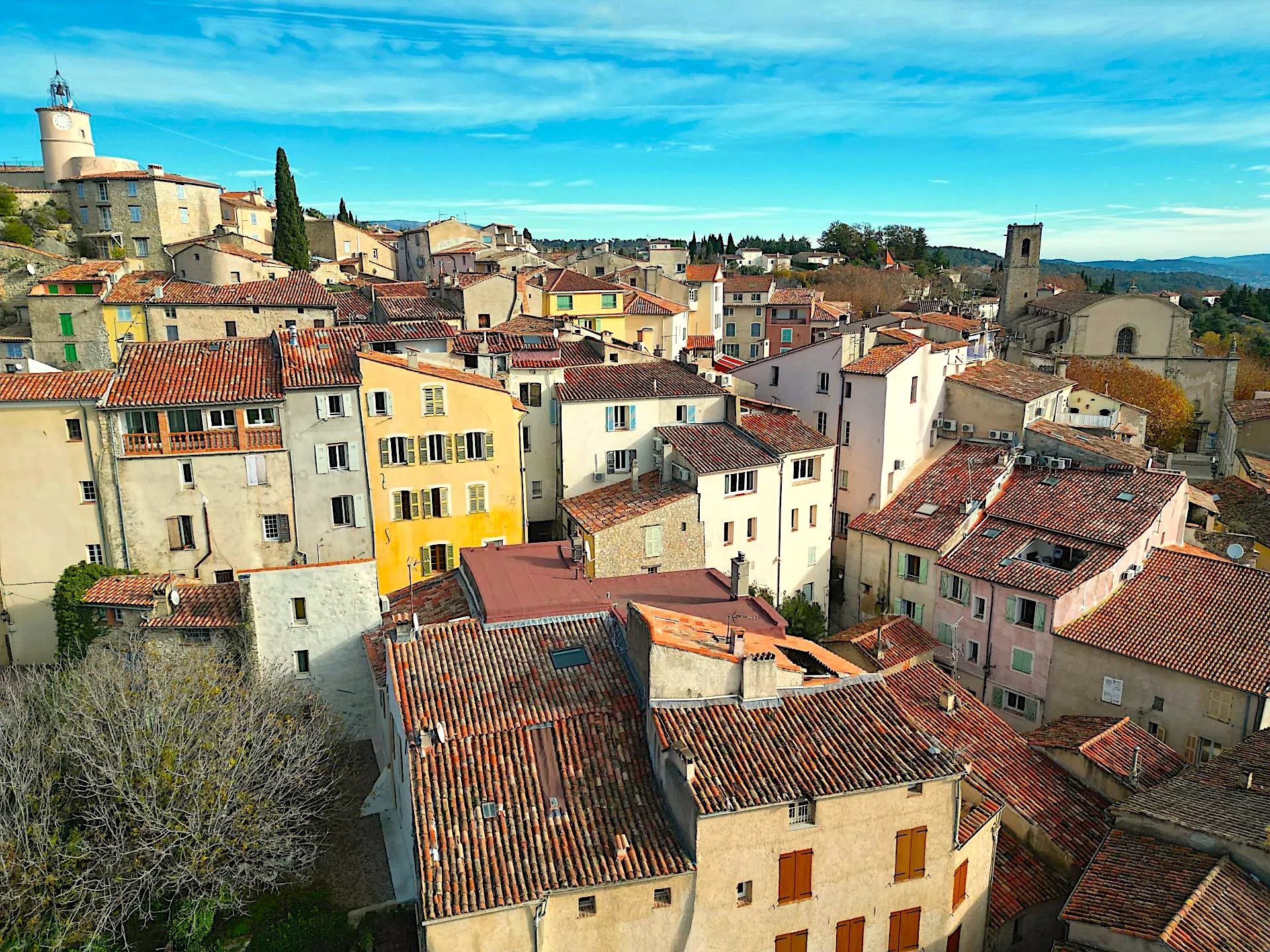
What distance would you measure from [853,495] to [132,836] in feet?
118

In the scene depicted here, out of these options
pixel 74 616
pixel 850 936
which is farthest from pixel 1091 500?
pixel 74 616

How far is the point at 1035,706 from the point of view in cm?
3697

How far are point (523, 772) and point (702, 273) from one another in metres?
78.4

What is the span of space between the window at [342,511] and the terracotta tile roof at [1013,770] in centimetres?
2396

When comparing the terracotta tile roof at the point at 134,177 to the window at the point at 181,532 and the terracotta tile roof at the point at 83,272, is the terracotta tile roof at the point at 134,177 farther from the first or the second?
the window at the point at 181,532

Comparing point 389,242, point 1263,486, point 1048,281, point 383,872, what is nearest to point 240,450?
point 383,872

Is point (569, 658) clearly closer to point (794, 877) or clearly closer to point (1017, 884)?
point (794, 877)

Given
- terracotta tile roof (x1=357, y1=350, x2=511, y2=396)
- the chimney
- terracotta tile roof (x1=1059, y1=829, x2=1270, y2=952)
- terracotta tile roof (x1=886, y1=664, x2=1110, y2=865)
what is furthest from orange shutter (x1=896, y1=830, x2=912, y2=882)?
terracotta tile roof (x1=357, y1=350, x2=511, y2=396)

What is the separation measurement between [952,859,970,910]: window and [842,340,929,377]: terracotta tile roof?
2743cm

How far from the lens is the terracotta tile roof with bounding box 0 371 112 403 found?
1410 inches

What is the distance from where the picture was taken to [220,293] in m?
60.4

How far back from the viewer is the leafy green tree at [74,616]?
34156mm

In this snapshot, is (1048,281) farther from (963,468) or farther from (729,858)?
(729,858)

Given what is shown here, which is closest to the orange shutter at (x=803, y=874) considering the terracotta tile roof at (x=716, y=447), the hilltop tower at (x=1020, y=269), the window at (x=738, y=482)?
the terracotta tile roof at (x=716, y=447)
